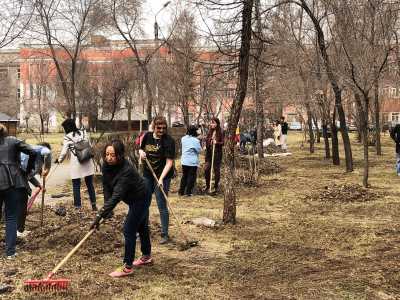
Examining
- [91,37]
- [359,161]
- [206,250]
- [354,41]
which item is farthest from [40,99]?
[206,250]

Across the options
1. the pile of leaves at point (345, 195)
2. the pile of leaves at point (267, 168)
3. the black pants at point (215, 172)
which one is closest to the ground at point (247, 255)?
the pile of leaves at point (345, 195)

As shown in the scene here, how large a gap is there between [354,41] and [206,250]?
6.44m

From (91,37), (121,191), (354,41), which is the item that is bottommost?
(121,191)

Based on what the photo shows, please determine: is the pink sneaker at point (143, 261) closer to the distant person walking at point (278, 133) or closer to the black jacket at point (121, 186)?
the black jacket at point (121, 186)

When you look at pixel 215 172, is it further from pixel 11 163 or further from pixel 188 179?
pixel 11 163

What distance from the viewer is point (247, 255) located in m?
5.72

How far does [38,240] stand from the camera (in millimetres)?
6207

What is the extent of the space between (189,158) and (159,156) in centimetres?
392

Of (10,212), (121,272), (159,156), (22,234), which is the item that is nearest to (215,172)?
(159,156)

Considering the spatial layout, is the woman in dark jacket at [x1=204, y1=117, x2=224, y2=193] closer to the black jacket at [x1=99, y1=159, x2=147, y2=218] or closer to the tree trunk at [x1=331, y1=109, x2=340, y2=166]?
the black jacket at [x1=99, y1=159, x2=147, y2=218]

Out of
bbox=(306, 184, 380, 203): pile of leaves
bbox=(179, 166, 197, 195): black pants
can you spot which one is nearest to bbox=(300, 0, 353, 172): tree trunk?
bbox=(306, 184, 380, 203): pile of leaves

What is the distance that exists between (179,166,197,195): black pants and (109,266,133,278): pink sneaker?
16.9 ft

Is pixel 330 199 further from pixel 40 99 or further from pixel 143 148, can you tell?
pixel 40 99

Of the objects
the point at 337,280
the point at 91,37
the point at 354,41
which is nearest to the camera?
the point at 337,280
